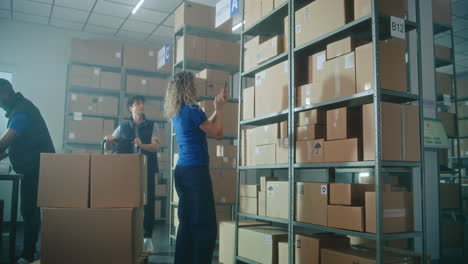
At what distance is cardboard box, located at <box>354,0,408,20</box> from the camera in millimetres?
2223

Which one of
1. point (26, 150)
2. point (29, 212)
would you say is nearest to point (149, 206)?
point (29, 212)

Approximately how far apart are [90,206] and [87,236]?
0.54 feet

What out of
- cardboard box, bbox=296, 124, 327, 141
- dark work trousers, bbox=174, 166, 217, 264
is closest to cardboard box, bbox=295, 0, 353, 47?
cardboard box, bbox=296, 124, 327, 141

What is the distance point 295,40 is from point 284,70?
241mm

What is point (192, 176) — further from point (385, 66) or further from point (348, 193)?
point (385, 66)

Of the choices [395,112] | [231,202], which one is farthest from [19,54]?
[395,112]

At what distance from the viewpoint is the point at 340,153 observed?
90.9 inches

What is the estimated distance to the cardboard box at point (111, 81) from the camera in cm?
639

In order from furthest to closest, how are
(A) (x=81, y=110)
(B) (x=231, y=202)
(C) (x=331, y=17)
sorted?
(A) (x=81, y=110)
(B) (x=231, y=202)
(C) (x=331, y=17)

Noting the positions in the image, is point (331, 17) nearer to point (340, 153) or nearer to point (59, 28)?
point (340, 153)

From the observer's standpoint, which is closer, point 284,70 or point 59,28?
point 284,70

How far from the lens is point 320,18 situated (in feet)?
8.48

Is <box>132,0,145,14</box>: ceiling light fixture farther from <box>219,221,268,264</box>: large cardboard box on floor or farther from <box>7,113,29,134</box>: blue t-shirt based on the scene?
<box>219,221,268,264</box>: large cardboard box on floor

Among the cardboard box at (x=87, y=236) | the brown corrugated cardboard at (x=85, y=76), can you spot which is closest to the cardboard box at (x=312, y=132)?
the cardboard box at (x=87, y=236)
